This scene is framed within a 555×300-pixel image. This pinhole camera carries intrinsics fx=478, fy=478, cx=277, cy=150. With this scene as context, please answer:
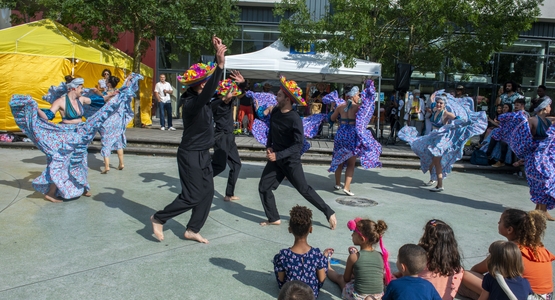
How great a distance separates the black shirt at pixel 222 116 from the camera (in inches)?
277

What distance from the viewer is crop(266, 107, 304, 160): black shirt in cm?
566

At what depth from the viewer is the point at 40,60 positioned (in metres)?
13.1

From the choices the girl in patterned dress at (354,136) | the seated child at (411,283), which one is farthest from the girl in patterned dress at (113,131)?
the seated child at (411,283)

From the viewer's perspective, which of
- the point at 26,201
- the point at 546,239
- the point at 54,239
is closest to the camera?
the point at 54,239

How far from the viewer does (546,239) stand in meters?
5.83

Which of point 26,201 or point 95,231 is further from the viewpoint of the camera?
point 26,201

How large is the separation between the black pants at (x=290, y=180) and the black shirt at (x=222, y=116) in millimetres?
1404

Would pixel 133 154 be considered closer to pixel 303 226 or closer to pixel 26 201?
pixel 26 201

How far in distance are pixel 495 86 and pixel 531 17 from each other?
634cm

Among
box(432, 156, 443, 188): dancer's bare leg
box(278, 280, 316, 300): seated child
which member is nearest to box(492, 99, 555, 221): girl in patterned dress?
box(432, 156, 443, 188): dancer's bare leg

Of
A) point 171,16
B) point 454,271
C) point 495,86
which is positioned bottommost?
point 454,271

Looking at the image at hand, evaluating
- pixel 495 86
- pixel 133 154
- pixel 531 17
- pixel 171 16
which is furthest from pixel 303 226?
pixel 495 86

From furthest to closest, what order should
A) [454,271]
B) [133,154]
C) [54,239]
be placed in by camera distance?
[133,154] < [54,239] < [454,271]

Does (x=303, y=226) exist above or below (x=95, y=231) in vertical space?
above
